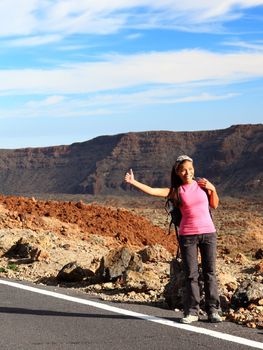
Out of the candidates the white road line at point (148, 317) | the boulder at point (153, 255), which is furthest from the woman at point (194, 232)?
the boulder at point (153, 255)

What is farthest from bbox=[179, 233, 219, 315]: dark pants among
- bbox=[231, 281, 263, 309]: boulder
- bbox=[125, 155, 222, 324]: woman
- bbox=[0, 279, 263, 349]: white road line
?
bbox=[231, 281, 263, 309]: boulder

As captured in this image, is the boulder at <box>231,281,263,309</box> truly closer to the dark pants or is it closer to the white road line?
the dark pants

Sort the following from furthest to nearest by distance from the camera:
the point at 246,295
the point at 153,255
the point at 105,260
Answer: the point at 153,255 < the point at 105,260 < the point at 246,295

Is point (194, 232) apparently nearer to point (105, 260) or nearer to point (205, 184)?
point (205, 184)

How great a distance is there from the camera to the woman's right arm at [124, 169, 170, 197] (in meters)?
6.67

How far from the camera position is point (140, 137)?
113375 millimetres

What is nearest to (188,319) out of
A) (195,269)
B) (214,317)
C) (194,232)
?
(214,317)

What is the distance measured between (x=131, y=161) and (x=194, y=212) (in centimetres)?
10286

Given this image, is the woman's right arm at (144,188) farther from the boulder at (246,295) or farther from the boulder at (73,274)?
the boulder at (73,274)

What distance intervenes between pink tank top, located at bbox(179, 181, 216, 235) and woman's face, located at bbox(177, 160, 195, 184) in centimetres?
8

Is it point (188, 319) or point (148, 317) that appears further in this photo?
point (148, 317)

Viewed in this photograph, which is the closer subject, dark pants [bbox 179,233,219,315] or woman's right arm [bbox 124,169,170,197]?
woman's right arm [bbox 124,169,170,197]

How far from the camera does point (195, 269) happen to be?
22.9 feet

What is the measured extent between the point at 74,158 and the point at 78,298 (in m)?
110
